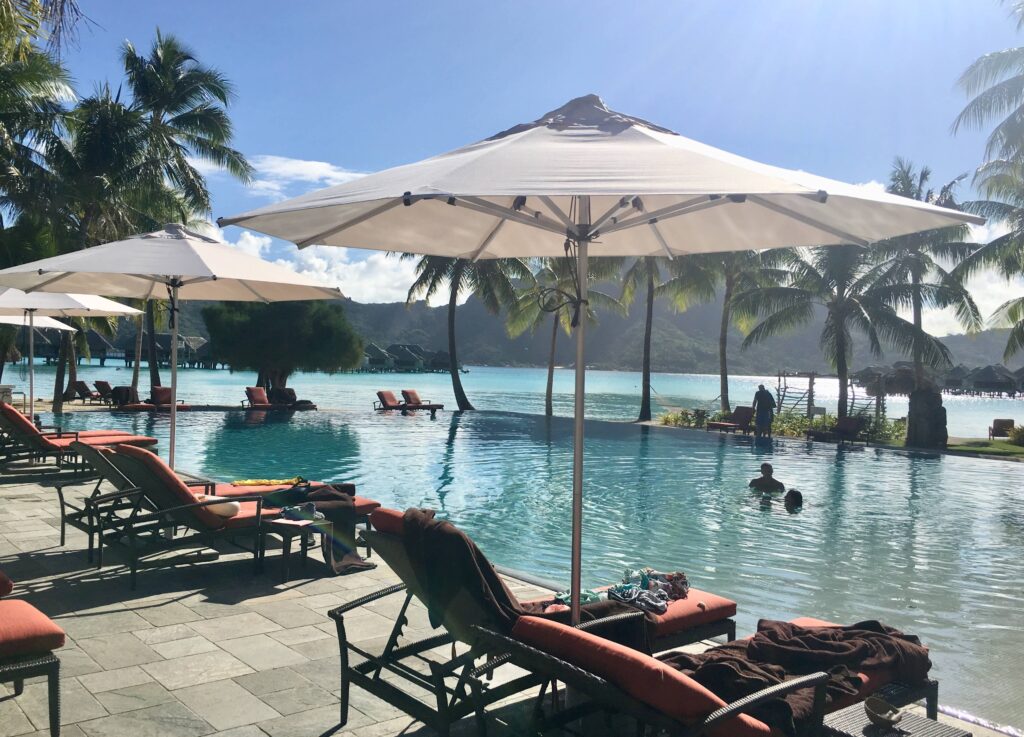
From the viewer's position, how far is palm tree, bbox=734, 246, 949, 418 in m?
26.7

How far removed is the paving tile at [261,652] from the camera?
4180 mm

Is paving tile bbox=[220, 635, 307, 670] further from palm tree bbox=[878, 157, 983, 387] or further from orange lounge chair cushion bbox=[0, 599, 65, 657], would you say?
palm tree bbox=[878, 157, 983, 387]

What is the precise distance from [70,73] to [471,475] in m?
14.5

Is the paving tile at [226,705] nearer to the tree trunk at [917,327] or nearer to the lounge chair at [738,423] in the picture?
the lounge chair at [738,423]

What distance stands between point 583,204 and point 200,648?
3.11m

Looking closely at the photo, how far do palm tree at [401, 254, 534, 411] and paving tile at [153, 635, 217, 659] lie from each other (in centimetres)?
2704

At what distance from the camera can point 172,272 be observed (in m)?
6.65

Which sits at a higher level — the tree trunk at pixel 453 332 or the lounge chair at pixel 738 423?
the tree trunk at pixel 453 332

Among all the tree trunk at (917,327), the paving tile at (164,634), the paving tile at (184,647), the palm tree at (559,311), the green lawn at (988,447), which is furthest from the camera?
the palm tree at (559,311)

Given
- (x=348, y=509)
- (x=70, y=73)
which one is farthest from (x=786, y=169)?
(x=70, y=73)

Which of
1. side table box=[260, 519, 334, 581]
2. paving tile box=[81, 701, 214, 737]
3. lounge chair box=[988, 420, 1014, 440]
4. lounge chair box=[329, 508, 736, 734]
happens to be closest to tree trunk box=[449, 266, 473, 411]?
lounge chair box=[988, 420, 1014, 440]

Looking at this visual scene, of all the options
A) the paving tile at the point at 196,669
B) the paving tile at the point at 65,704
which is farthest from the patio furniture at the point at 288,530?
the paving tile at the point at 65,704

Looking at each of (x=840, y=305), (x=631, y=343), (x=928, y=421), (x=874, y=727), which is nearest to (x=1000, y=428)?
(x=840, y=305)

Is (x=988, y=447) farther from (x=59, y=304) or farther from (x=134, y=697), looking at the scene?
(x=134, y=697)
